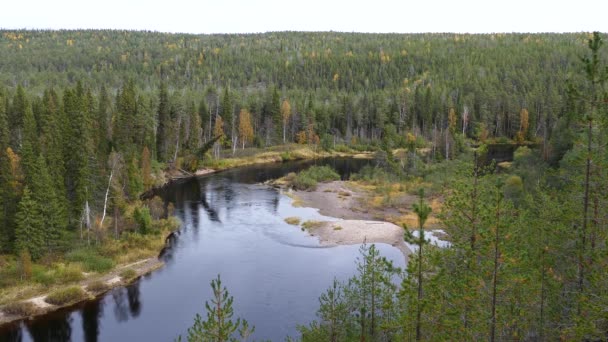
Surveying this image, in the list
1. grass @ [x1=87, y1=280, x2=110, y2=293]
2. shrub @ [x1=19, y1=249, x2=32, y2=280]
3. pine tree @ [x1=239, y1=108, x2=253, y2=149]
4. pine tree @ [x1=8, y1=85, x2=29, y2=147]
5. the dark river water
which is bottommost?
the dark river water

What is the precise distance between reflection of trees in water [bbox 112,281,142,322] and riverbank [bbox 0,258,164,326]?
1047 mm

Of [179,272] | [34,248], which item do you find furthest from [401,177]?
[34,248]

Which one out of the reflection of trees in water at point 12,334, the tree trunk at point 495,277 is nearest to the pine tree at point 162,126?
the reflection of trees in water at point 12,334

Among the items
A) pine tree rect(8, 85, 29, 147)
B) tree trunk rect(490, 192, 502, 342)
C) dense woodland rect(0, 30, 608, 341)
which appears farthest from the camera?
pine tree rect(8, 85, 29, 147)

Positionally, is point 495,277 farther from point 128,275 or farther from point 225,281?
point 128,275

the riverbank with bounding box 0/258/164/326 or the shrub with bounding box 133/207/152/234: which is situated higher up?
the shrub with bounding box 133/207/152/234

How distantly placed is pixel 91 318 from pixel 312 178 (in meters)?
60.1

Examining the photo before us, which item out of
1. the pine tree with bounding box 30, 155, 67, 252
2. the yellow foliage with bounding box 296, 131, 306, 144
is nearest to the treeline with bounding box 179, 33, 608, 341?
the pine tree with bounding box 30, 155, 67, 252

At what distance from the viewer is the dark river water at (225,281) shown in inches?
1528

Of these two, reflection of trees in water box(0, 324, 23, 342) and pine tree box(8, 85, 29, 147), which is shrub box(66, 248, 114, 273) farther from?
pine tree box(8, 85, 29, 147)

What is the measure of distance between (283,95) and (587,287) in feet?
517

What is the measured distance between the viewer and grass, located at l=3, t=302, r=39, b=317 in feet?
133

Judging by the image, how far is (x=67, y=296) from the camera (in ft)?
141

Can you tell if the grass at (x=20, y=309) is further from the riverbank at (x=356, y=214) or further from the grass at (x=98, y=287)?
the riverbank at (x=356, y=214)
